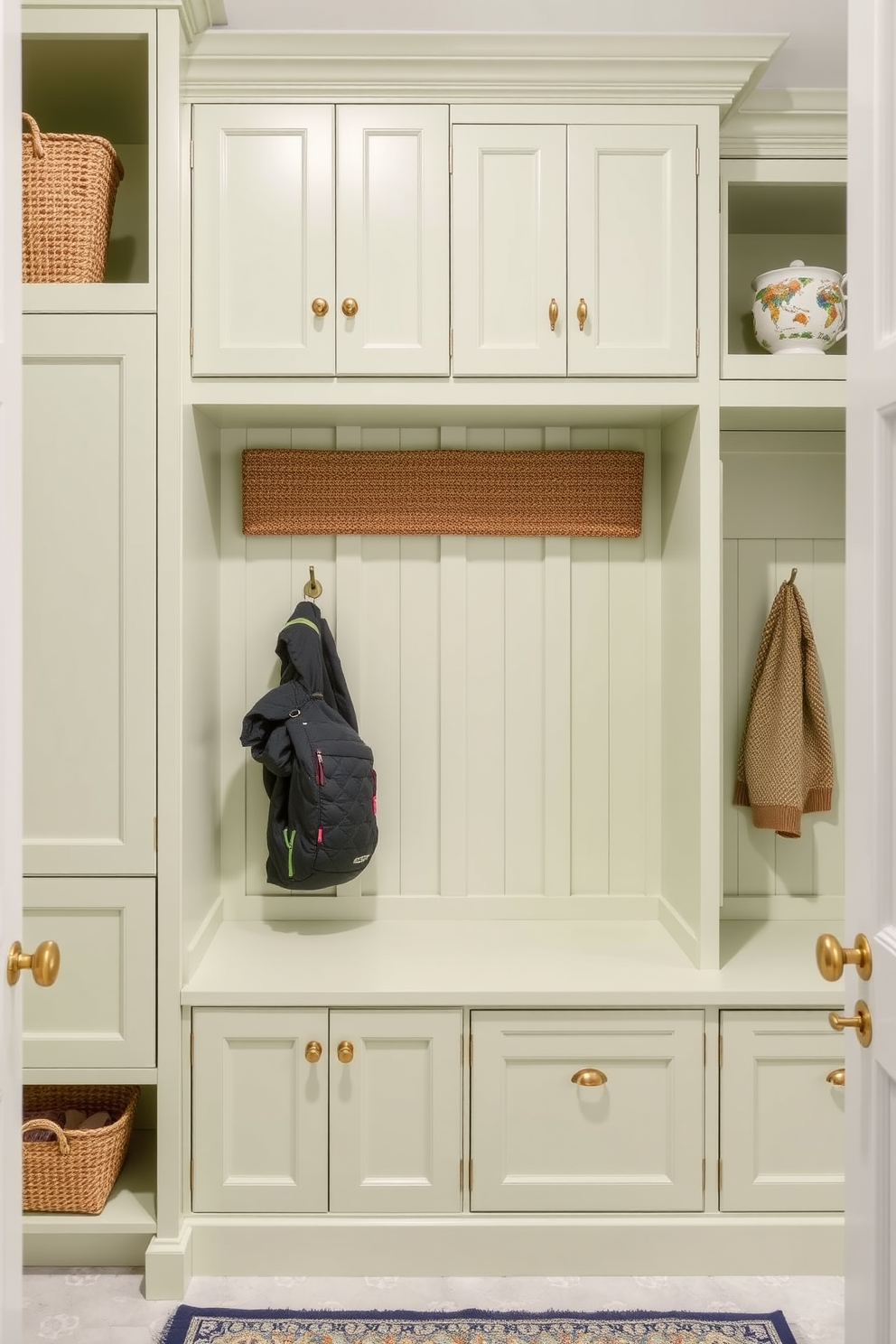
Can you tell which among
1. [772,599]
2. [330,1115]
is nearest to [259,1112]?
[330,1115]

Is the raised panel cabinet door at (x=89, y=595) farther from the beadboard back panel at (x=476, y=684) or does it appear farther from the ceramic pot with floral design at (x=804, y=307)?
the ceramic pot with floral design at (x=804, y=307)

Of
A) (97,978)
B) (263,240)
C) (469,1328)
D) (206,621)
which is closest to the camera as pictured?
(469,1328)

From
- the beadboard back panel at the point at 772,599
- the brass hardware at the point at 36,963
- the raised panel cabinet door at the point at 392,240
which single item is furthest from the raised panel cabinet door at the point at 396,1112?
the raised panel cabinet door at the point at 392,240

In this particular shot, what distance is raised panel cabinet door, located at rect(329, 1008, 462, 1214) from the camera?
210 centimetres

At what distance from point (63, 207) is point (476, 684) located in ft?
4.59

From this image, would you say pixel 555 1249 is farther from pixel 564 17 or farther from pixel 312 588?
pixel 564 17

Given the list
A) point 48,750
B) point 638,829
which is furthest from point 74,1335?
point 638,829

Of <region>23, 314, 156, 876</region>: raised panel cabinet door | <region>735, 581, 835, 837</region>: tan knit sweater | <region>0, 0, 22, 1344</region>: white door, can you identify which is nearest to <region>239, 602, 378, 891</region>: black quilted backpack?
<region>23, 314, 156, 876</region>: raised panel cabinet door

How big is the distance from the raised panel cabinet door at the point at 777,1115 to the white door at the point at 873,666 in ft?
3.16

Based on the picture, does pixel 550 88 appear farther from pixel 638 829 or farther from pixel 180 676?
pixel 638 829

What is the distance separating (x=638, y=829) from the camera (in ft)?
8.46

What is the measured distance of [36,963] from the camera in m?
1.11

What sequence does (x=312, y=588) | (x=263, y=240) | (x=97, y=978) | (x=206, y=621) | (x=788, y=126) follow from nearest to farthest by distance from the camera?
(x=97, y=978) → (x=263, y=240) → (x=788, y=126) → (x=206, y=621) → (x=312, y=588)

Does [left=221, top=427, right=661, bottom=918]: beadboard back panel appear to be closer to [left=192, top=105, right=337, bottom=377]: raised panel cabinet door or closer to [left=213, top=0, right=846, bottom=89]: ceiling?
[left=192, top=105, right=337, bottom=377]: raised panel cabinet door
